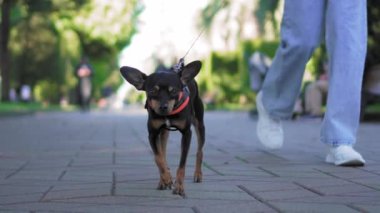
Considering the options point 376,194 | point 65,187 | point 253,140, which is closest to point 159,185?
point 65,187

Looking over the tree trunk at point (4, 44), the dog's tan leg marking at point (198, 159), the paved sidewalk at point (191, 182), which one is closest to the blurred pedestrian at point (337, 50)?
the paved sidewalk at point (191, 182)

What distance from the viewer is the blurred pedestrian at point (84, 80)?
934 inches

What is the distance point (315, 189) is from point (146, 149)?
123 inches

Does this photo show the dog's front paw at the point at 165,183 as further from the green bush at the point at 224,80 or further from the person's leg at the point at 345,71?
the green bush at the point at 224,80

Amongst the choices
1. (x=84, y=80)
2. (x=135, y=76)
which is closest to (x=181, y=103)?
(x=135, y=76)

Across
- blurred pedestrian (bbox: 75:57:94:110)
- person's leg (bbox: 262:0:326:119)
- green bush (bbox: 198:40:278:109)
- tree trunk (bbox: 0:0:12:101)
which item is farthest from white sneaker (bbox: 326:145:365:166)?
green bush (bbox: 198:40:278:109)

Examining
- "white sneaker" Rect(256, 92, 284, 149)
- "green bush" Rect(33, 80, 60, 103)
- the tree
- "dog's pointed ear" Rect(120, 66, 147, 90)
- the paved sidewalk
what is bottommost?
"green bush" Rect(33, 80, 60, 103)

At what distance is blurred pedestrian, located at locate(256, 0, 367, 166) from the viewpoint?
498cm

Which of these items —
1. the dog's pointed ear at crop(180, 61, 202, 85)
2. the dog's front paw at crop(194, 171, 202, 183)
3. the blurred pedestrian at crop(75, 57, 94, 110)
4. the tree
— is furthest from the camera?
the tree

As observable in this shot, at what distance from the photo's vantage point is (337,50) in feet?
16.7

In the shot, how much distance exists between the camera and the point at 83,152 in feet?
21.1

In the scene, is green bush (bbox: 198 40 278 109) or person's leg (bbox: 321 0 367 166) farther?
green bush (bbox: 198 40 278 109)

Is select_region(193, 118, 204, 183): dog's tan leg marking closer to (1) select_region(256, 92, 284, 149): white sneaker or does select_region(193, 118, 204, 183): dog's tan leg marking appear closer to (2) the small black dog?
(2) the small black dog

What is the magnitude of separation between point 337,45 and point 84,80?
779 inches
